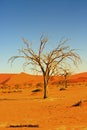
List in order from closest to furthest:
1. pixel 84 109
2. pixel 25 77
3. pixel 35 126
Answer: pixel 35 126 < pixel 84 109 < pixel 25 77

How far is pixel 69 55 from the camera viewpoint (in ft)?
111

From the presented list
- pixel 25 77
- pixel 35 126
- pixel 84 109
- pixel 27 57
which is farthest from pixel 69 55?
pixel 25 77

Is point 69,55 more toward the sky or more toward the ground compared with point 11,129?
more toward the sky

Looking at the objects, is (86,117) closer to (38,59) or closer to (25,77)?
(38,59)

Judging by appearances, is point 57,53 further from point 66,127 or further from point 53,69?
point 66,127

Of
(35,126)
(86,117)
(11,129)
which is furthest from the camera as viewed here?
(86,117)

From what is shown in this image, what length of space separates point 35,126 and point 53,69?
19183mm

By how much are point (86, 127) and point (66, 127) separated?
2.71 ft

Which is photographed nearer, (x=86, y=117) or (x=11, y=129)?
(x=11, y=129)

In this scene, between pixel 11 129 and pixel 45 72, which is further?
pixel 45 72

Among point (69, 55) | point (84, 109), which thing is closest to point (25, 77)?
point (69, 55)

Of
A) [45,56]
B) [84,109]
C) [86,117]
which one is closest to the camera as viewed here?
[86,117]

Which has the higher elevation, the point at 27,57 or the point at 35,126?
the point at 27,57

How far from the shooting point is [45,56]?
108 ft
